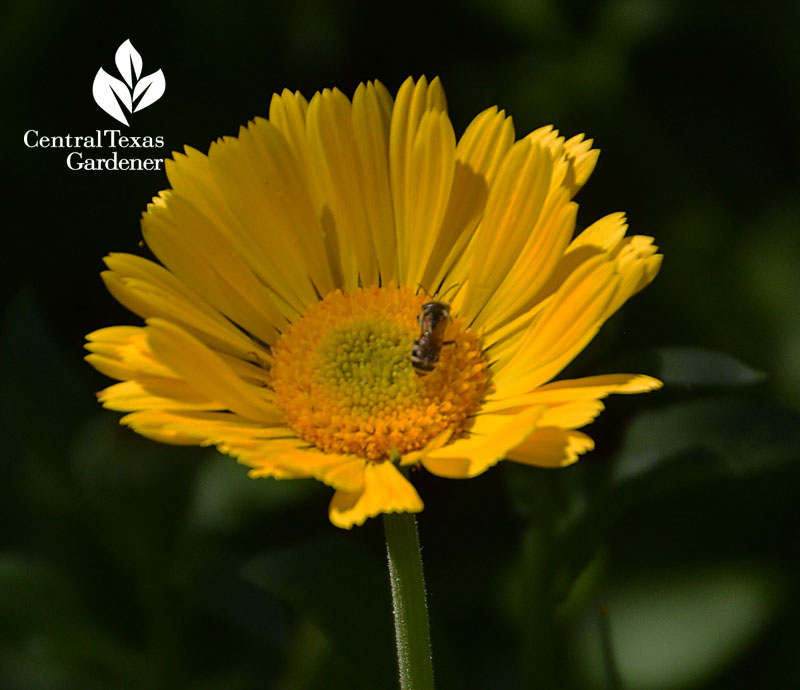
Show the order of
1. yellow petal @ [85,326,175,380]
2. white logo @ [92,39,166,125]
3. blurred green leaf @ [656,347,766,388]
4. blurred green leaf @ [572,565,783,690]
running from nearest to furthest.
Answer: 1. yellow petal @ [85,326,175,380]
2. blurred green leaf @ [656,347,766,388]
3. blurred green leaf @ [572,565,783,690]
4. white logo @ [92,39,166,125]

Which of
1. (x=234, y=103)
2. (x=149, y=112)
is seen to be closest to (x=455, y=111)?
(x=234, y=103)

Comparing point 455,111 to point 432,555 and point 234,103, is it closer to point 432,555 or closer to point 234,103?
point 234,103

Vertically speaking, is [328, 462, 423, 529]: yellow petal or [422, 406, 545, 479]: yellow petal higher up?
[422, 406, 545, 479]: yellow petal

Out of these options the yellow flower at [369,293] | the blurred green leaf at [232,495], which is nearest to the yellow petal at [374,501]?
the yellow flower at [369,293]

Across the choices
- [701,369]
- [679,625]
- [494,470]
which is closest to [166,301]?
[701,369]

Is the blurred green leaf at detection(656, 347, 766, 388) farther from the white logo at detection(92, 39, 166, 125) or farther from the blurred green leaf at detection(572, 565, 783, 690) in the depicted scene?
the white logo at detection(92, 39, 166, 125)

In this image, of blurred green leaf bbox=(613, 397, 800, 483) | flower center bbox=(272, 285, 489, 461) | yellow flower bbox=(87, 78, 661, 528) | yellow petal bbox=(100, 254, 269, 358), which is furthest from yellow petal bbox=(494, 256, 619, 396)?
yellow petal bbox=(100, 254, 269, 358)

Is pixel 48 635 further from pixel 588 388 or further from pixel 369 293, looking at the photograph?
pixel 588 388
